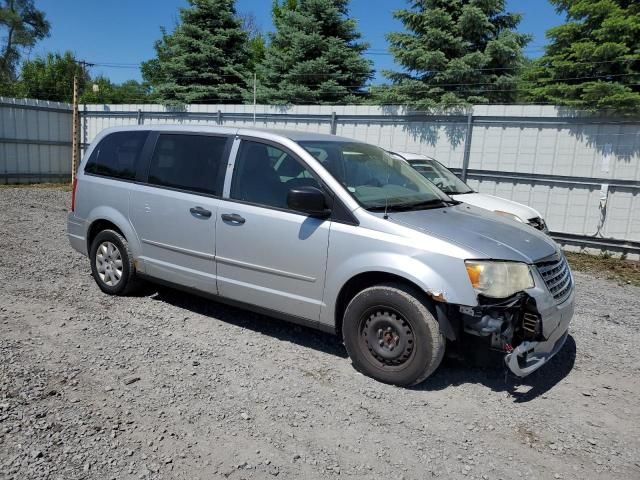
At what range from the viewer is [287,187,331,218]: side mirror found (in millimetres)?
3896

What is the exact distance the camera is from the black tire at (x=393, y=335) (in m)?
3.61

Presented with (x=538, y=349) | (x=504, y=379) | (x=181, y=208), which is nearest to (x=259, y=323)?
(x=181, y=208)

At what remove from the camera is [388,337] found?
3814 millimetres

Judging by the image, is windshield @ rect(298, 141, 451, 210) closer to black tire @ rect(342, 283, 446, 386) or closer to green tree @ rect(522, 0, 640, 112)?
black tire @ rect(342, 283, 446, 386)

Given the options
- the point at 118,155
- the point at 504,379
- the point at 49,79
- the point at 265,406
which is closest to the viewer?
the point at 265,406

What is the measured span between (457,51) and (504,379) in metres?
11.4

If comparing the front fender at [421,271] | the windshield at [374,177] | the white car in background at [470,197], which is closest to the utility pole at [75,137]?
the white car in background at [470,197]

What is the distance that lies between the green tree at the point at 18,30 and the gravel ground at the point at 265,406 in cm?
3763

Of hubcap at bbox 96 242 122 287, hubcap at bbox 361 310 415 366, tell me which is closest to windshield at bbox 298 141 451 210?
hubcap at bbox 361 310 415 366

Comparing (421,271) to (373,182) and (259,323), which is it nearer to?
(373,182)

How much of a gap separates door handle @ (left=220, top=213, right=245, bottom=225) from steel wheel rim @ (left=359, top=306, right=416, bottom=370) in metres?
1.33

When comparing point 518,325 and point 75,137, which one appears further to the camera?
point 75,137

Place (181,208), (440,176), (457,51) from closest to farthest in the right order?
(181,208), (440,176), (457,51)

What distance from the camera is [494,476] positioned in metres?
2.86
